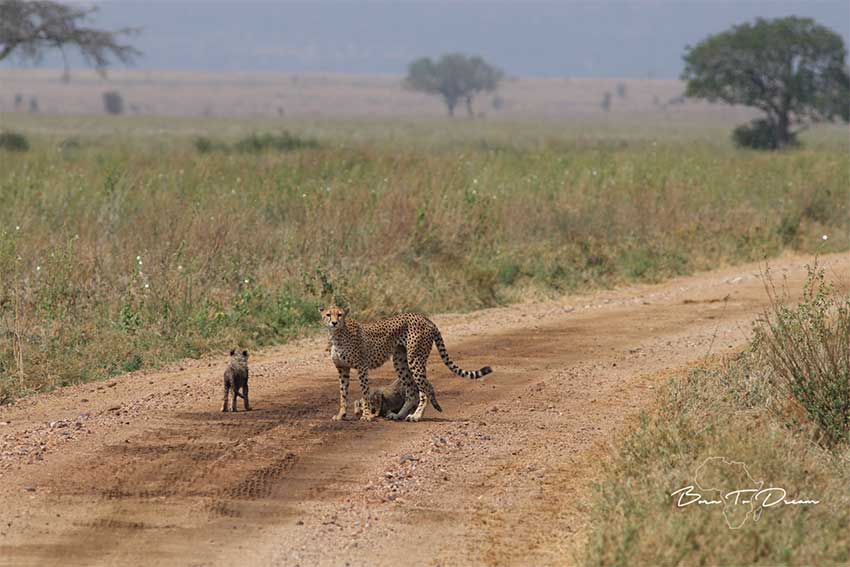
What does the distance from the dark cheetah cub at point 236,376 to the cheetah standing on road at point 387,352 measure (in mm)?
665

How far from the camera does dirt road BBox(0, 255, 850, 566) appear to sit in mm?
Answer: 6863

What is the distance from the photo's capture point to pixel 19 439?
8898 mm

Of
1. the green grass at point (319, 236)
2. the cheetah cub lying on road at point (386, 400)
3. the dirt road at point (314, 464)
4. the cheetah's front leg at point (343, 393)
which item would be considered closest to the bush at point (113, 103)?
the green grass at point (319, 236)

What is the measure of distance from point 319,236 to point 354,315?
2231mm

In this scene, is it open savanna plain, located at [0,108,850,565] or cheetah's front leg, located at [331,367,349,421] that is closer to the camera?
open savanna plain, located at [0,108,850,565]

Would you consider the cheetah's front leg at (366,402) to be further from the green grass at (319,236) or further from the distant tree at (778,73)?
the distant tree at (778,73)

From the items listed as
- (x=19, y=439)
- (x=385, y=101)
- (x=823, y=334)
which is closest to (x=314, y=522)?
(x=19, y=439)

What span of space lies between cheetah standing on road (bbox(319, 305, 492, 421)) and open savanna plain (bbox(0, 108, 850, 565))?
210 mm

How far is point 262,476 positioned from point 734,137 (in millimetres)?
45899

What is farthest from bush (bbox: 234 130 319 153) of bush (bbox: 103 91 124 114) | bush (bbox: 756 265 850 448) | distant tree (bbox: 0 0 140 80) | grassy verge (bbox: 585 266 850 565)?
bush (bbox: 103 91 124 114)

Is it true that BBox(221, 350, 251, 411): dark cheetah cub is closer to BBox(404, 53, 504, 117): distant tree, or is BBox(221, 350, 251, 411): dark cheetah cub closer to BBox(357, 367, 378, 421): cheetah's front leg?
BBox(357, 367, 378, 421): cheetah's front leg

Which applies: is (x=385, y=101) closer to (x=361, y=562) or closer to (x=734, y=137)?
(x=734, y=137)

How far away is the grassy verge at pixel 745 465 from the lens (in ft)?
21.0

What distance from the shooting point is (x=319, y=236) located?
15.7m
